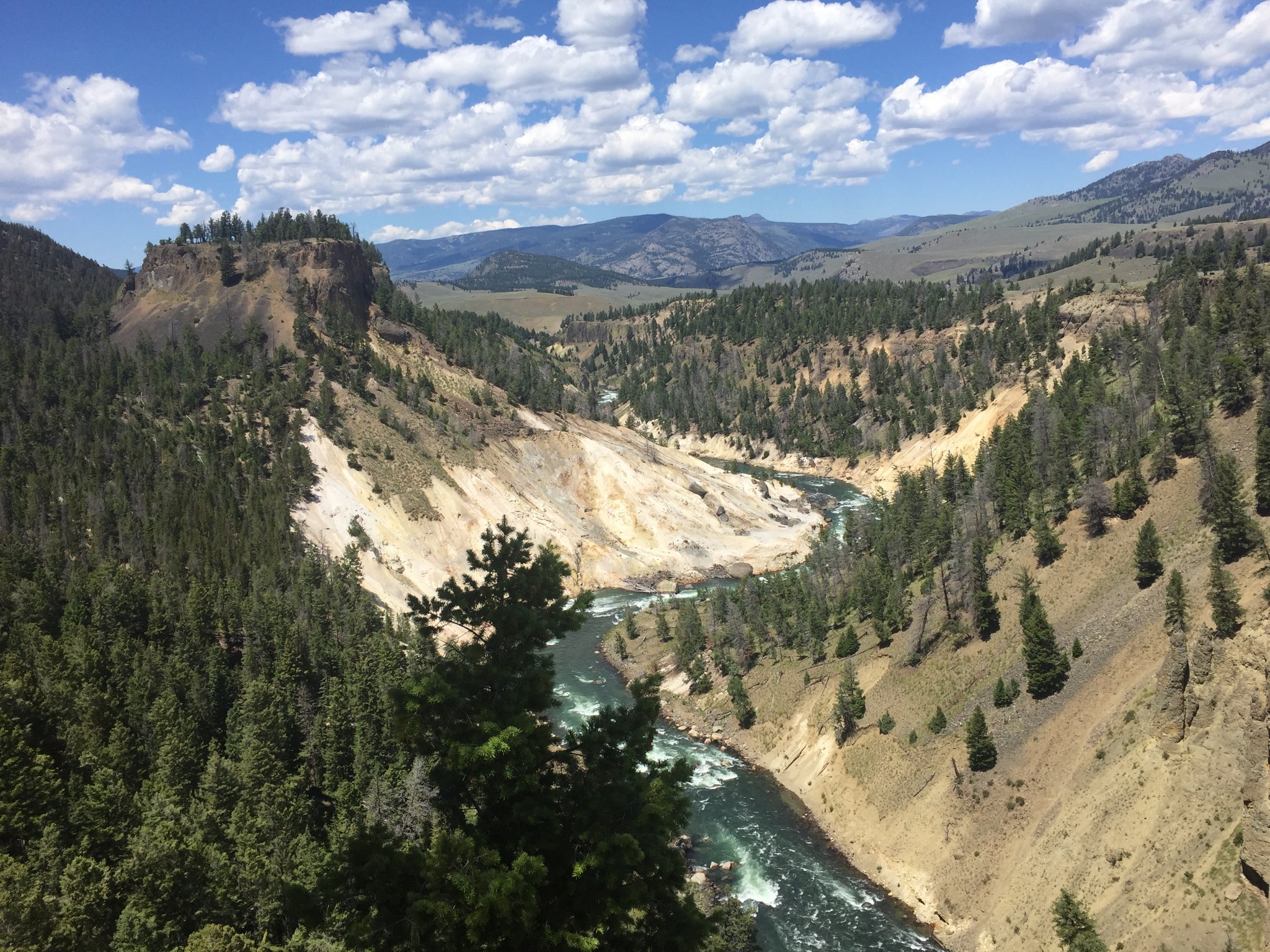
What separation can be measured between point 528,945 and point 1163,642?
45.8 m

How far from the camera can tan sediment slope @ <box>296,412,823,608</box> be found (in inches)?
4006

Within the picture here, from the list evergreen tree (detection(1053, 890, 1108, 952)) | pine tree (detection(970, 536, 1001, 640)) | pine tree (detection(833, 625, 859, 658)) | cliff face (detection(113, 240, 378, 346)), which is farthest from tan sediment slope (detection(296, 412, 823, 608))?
evergreen tree (detection(1053, 890, 1108, 952))

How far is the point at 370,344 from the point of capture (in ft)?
457

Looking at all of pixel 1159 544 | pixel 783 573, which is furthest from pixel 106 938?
pixel 783 573

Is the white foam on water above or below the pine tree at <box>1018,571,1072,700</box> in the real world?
below

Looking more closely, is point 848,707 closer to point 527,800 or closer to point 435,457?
point 527,800

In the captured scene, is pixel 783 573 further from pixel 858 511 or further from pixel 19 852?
pixel 19 852

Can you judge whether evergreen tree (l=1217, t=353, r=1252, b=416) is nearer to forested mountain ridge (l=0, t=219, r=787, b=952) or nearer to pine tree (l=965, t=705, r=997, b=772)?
pine tree (l=965, t=705, r=997, b=772)

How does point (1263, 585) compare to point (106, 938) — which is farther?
point (1263, 585)

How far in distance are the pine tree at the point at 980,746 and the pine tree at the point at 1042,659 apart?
397 cm

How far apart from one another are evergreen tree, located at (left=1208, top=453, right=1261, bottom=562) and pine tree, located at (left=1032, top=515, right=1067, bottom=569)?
12107 mm

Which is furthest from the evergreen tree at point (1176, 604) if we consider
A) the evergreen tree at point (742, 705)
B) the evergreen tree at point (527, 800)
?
the evergreen tree at point (527, 800)

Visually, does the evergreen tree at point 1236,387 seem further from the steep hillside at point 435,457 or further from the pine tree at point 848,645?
the steep hillside at point 435,457

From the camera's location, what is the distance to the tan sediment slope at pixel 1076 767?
35.2 m
